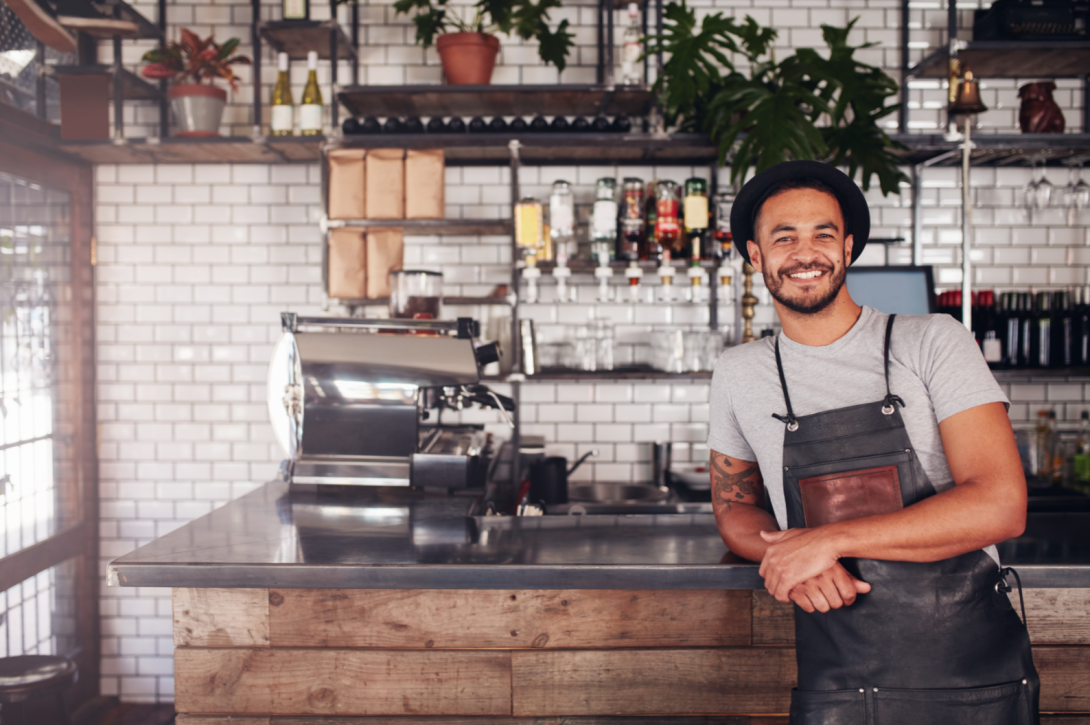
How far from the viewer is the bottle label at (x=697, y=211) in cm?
303

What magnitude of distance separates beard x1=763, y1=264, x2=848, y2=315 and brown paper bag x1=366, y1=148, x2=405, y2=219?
193cm

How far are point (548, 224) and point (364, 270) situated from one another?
2.71 feet

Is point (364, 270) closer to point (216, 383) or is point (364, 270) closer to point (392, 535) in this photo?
point (216, 383)

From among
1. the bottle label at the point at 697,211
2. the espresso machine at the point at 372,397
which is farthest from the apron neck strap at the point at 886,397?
the bottle label at the point at 697,211

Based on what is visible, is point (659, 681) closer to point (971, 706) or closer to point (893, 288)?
point (971, 706)

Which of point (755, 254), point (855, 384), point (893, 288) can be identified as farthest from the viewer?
point (893, 288)

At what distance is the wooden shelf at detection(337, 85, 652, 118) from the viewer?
3.04 m

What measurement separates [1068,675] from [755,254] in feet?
4.00

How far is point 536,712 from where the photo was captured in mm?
1717

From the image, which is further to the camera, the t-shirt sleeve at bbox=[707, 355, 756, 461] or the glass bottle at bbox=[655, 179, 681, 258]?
the glass bottle at bbox=[655, 179, 681, 258]

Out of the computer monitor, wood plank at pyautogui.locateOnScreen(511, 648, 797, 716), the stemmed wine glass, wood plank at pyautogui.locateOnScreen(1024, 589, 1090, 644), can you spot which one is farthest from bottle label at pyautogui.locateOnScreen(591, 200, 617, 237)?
wood plank at pyautogui.locateOnScreen(1024, 589, 1090, 644)

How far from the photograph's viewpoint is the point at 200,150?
3221 millimetres

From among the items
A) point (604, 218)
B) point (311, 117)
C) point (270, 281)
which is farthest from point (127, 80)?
point (604, 218)

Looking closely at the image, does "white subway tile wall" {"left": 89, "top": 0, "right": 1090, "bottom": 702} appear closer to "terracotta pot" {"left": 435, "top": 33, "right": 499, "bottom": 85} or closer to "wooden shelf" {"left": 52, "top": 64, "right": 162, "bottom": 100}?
"wooden shelf" {"left": 52, "top": 64, "right": 162, "bottom": 100}
